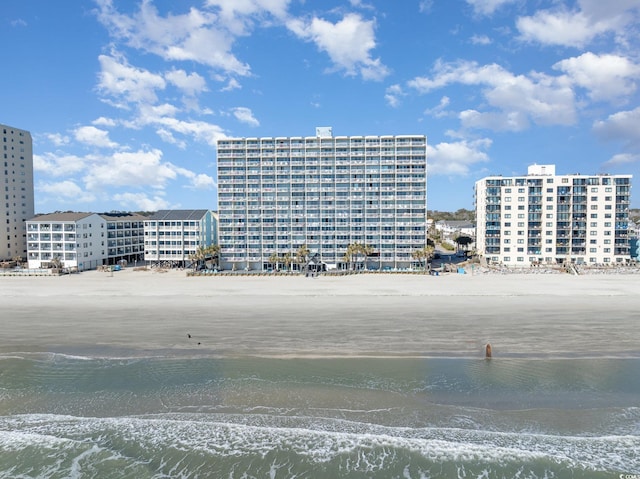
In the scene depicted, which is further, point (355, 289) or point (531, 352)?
point (355, 289)

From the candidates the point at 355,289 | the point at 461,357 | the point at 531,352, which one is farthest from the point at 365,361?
the point at 355,289

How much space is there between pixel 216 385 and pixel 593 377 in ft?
79.8

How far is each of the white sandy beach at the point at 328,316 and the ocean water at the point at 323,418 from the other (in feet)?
11.5

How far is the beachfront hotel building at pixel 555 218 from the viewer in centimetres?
8538

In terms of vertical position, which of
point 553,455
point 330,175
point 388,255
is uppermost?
point 330,175

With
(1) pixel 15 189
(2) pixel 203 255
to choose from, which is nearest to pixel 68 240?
(1) pixel 15 189

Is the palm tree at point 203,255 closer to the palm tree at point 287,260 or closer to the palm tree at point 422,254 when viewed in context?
the palm tree at point 287,260

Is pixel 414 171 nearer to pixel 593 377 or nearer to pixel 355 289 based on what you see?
pixel 355 289

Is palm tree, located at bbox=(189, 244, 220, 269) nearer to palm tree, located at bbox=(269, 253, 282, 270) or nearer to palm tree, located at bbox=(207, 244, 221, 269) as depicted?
palm tree, located at bbox=(207, 244, 221, 269)

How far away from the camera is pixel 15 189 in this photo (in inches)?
3912

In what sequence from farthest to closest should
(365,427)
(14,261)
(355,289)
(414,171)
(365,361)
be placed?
(14,261) → (414,171) → (355,289) → (365,361) → (365,427)

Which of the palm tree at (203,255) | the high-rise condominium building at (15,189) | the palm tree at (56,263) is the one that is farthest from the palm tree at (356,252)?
the high-rise condominium building at (15,189)

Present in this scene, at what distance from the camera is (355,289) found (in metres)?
61.5

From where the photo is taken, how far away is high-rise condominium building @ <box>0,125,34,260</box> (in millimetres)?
96750
